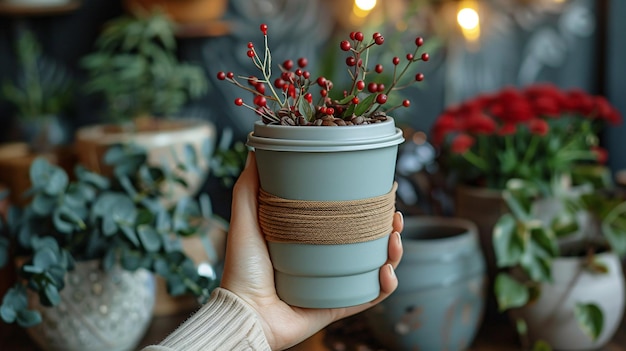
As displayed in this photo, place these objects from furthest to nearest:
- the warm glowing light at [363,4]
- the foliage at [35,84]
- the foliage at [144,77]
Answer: the foliage at [35,84] < the warm glowing light at [363,4] < the foliage at [144,77]

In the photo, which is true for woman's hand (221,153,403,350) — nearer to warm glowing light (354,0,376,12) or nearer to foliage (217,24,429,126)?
foliage (217,24,429,126)

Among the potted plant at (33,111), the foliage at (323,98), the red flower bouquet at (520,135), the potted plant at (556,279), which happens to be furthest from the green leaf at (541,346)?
the potted plant at (33,111)

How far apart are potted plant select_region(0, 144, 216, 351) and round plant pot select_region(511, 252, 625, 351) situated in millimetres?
551

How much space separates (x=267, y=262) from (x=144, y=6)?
115cm

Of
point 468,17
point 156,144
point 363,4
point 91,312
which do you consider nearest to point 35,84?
point 156,144

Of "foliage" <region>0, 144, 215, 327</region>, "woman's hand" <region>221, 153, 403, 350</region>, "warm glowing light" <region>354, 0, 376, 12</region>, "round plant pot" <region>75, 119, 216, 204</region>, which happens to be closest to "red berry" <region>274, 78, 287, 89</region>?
"woman's hand" <region>221, 153, 403, 350</region>

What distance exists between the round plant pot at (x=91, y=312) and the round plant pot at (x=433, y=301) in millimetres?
381

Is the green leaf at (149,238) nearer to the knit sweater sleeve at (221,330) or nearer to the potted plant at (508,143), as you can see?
the knit sweater sleeve at (221,330)

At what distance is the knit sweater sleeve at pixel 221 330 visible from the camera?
27.2 inches

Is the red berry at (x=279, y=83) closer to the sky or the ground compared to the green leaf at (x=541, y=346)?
closer to the sky

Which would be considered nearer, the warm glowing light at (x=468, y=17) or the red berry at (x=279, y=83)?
the red berry at (x=279, y=83)

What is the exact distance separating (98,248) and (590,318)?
2.53 feet

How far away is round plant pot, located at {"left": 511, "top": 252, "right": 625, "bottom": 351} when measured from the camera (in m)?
1.11

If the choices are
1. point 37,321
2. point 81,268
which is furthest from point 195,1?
point 37,321
